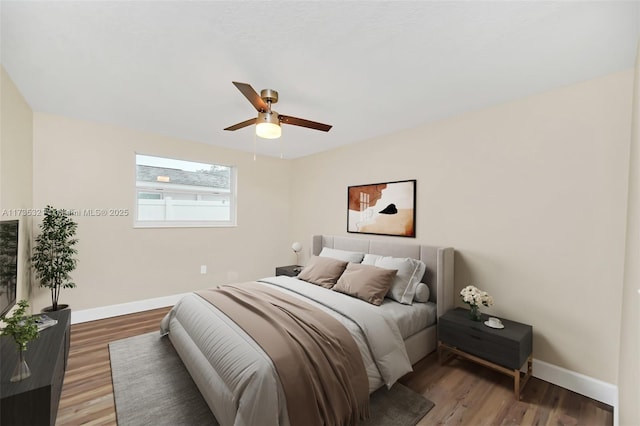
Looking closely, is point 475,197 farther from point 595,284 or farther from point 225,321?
point 225,321

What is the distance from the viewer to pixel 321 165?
4613 mm

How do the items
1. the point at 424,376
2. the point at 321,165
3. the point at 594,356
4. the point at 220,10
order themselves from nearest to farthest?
the point at 220,10, the point at 594,356, the point at 424,376, the point at 321,165

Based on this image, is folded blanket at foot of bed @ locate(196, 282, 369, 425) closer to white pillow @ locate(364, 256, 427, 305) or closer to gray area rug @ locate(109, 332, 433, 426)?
gray area rug @ locate(109, 332, 433, 426)

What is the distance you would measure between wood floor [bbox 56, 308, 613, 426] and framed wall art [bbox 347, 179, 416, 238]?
1512 mm

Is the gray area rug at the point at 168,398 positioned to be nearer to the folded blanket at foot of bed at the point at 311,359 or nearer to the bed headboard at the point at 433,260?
the folded blanket at foot of bed at the point at 311,359

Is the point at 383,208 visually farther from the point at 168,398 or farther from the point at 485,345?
the point at 168,398

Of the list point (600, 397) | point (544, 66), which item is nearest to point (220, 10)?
point (544, 66)

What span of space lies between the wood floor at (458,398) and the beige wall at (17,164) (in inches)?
45.0

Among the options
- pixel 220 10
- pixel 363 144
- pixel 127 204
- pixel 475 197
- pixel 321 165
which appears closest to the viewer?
pixel 220 10

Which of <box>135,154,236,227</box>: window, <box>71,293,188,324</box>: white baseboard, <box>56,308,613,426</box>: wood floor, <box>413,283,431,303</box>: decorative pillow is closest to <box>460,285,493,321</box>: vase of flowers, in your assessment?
<box>413,283,431,303</box>: decorative pillow

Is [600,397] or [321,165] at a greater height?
[321,165]

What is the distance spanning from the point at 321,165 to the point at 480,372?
137 inches

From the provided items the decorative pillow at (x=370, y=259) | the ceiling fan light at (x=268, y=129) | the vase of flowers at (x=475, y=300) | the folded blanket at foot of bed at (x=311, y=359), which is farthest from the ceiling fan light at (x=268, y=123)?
the vase of flowers at (x=475, y=300)

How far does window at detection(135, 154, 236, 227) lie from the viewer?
3.86 metres
